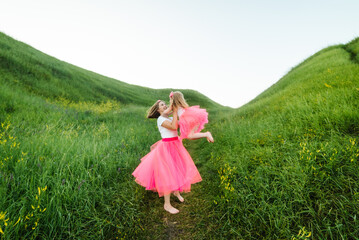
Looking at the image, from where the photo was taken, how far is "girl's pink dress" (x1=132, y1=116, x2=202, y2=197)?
11.8 feet

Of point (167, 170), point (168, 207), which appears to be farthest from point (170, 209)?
point (167, 170)

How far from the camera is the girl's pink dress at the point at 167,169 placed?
11.8 feet

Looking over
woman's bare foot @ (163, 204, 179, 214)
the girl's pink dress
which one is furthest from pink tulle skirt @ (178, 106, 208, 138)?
woman's bare foot @ (163, 204, 179, 214)

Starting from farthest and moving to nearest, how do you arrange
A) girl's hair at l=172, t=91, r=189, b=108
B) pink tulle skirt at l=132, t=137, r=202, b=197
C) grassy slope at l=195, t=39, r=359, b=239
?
girl's hair at l=172, t=91, r=189, b=108 → pink tulle skirt at l=132, t=137, r=202, b=197 → grassy slope at l=195, t=39, r=359, b=239

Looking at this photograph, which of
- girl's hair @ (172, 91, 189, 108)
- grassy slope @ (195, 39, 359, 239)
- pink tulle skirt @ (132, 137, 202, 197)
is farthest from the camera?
girl's hair @ (172, 91, 189, 108)

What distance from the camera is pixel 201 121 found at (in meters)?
3.85

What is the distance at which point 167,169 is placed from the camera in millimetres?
3662

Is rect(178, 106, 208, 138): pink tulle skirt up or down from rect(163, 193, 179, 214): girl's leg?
up

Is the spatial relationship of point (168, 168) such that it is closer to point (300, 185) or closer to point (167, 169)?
point (167, 169)

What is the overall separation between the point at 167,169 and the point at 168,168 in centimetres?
3

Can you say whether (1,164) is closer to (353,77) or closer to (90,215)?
(90,215)

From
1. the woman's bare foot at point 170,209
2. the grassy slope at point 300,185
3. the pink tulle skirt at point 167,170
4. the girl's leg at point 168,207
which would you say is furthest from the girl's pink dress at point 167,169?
the grassy slope at point 300,185

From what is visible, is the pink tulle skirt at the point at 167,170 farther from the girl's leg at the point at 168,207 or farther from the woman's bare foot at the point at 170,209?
the woman's bare foot at the point at 170,209

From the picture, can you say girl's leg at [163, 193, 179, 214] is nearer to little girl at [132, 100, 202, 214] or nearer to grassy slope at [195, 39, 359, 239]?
little girl at [132, 100, 202, 214]
